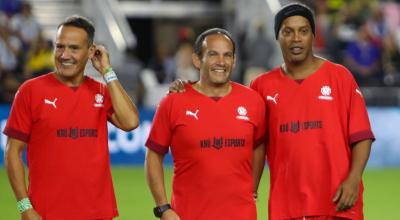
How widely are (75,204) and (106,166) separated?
0.35 m

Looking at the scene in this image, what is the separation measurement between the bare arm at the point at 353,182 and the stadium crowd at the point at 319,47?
1283cm

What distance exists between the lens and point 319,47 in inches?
864

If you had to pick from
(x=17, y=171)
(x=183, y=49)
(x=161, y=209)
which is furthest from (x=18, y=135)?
(x=183, y=49)

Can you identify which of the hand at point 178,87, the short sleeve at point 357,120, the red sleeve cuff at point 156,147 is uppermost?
the hand at point 178,87

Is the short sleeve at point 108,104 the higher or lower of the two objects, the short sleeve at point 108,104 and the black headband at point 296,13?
the lower

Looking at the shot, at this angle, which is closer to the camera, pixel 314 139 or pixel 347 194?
pixel 347 194

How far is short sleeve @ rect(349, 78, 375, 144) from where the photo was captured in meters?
7.47

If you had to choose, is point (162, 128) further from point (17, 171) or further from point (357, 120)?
point (357, 120)

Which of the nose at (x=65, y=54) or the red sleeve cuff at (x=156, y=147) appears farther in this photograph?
the red sleeve cuff at (x=156, y=147)

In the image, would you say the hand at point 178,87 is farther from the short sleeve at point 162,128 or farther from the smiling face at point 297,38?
the smiling face at point 297,38

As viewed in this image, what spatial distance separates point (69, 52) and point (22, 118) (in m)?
0.57

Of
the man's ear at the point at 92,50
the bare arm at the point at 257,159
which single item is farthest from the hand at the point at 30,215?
the bare arm at the point at 257,159

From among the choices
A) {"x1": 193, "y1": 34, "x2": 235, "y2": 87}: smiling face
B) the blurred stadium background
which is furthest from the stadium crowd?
{"x1": 193, "y1": 34, "x2": 235, "y2": 87}: smiling face

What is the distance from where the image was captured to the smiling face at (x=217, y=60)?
7.45 m
